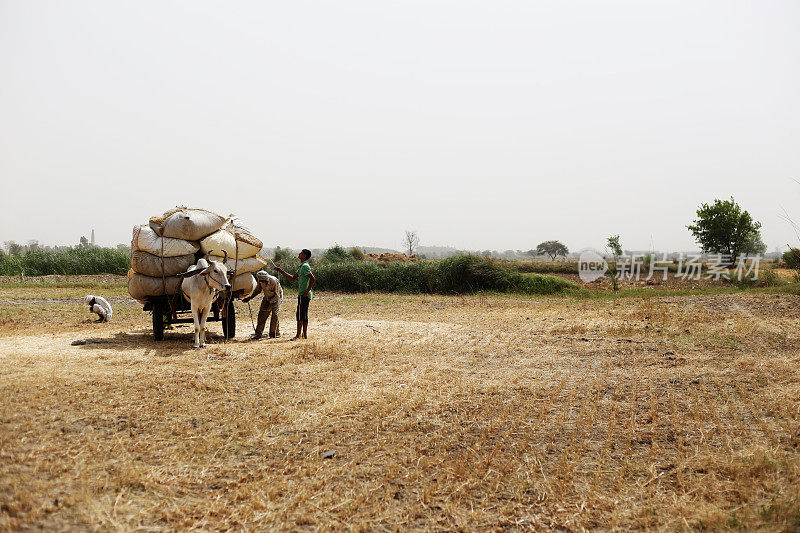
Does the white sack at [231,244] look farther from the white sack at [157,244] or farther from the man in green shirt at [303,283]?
the man in green shirt at [303,283]

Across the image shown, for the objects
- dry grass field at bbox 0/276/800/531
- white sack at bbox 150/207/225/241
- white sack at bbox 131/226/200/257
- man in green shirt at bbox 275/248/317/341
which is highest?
white sack at bbox 150/207/225/241

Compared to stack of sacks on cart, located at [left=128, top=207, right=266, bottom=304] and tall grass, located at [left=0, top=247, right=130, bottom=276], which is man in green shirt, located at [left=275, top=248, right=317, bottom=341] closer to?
stack of sacks on cart, located at [left=128, top=207, right=266, bottom=304]

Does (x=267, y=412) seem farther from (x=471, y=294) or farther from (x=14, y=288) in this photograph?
(x=14, y=288)

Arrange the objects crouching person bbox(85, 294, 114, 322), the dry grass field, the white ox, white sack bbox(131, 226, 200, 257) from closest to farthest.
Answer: the dry grass field, the white ox, white sack bbox(131, 226, 200, 257), crouching person bbox(85, 294, 114, 322)

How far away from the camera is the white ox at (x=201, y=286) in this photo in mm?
8555

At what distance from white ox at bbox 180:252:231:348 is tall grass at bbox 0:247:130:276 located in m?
28.7

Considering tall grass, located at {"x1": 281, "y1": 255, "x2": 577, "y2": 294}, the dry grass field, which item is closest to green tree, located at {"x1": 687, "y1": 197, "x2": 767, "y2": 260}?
tall grass, located at {"x1": 281, "y1": 255, "x2": 577, "y2": 294}

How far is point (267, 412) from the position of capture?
18.2ft

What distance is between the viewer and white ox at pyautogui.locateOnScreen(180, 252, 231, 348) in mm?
8555

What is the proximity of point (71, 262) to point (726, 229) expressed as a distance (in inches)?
1972

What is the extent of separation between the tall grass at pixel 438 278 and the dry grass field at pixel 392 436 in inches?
650

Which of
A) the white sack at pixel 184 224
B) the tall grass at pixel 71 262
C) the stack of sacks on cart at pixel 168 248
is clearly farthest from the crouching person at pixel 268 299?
the tall grass at pixel 71 262

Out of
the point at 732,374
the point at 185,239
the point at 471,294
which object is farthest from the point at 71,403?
the point at 471,294

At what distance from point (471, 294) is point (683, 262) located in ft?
63.2
